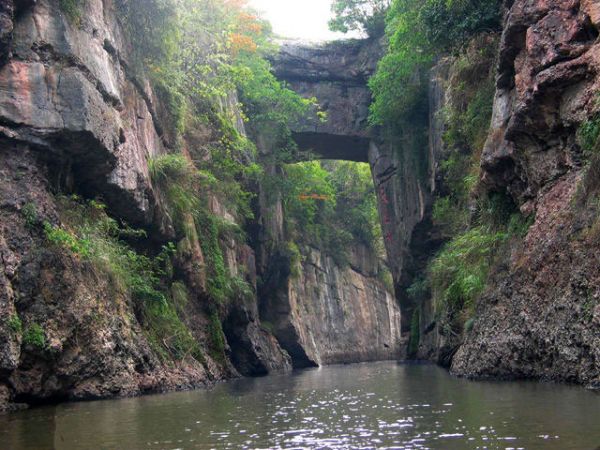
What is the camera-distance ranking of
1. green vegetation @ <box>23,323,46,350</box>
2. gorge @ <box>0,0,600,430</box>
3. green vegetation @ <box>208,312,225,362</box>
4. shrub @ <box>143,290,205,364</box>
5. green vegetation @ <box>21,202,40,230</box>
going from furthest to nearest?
green vegetation @ <box>208,312,225,362</box>, shrub @ <box>143,290,205,364</box>, green vegetation @ <box>21,202,40,230</box>, gorge @ <box>0,0,600,430</box>, green vegetation @ <box>23,323,46,350</box>

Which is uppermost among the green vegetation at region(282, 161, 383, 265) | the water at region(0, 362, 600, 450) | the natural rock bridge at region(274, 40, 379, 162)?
the natural rock bridge at region(274, 40, 379, 162)

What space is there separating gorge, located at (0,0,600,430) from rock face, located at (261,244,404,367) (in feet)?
7.66

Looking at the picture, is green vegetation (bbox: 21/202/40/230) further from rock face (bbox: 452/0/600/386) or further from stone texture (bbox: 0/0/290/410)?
rock face (bbox: 452/0/600/386)

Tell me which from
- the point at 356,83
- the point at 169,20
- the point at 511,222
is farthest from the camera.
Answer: the point at 356,83

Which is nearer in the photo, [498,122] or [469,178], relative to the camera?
[498,122]

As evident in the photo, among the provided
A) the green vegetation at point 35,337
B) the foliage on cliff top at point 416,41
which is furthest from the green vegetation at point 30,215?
the foliage on cliff top at point 416,41

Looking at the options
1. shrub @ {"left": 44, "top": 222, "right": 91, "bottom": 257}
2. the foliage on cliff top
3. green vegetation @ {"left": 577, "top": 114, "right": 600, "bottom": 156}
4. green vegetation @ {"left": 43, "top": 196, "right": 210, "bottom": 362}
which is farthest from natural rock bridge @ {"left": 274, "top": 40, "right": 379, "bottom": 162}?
green vegetation @ {"left": 577, "top": 114, "right": 600, "bottom": 156}

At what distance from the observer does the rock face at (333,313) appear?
31.8 metres

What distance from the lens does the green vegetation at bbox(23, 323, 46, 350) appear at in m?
9.55

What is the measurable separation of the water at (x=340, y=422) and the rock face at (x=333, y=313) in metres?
21.7

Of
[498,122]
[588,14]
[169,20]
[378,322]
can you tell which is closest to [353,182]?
[378,322]

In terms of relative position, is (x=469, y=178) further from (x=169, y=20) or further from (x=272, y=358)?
(x=272, y=358)

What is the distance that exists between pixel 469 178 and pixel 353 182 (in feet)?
87.7

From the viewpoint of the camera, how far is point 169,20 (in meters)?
17.6
